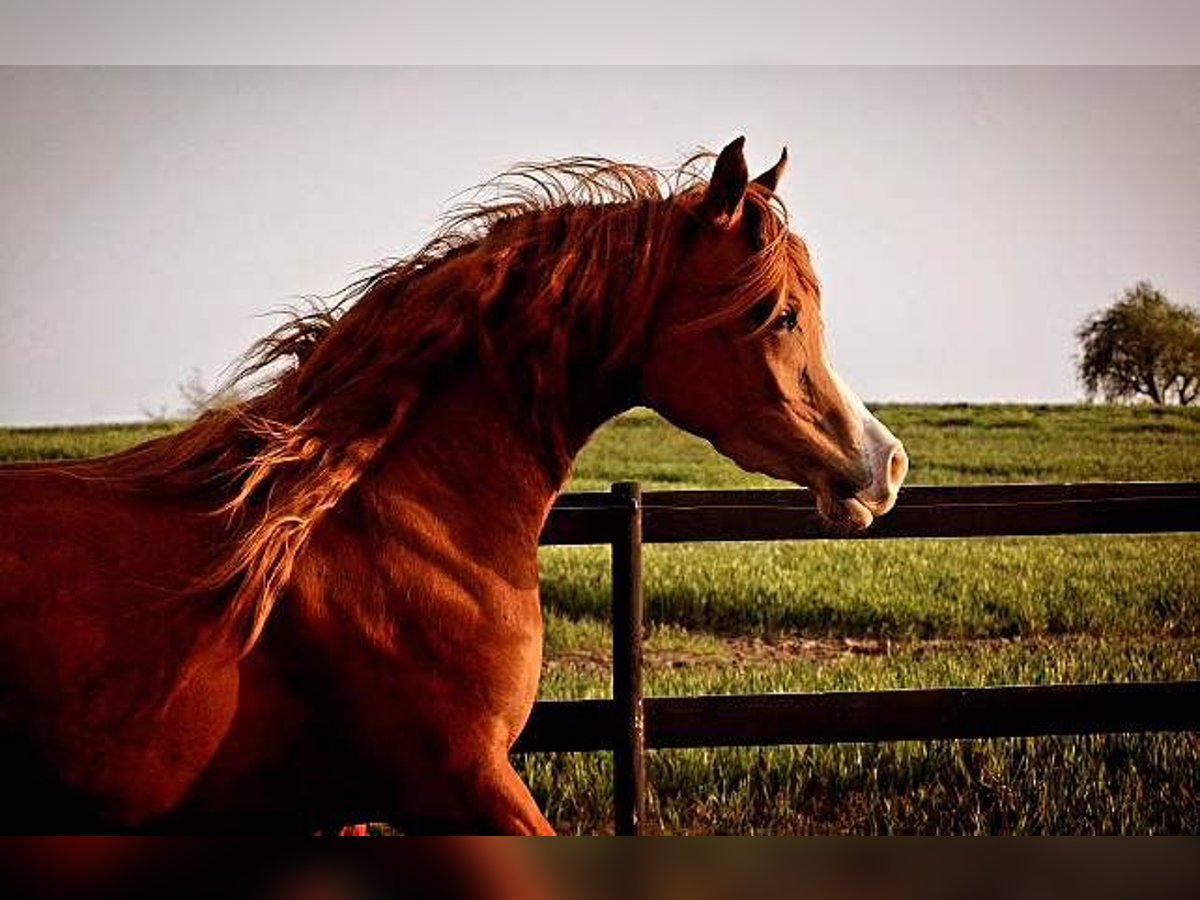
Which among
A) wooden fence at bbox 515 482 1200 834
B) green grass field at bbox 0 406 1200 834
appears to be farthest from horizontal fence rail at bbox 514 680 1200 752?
green grass field at bbox 0 406 1200 834

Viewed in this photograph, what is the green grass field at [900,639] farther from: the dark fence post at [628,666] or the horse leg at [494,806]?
the horse leg at [494,806]

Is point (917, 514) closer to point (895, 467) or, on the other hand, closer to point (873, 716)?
point (873, 716)

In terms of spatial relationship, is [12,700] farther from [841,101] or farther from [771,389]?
[841,101]

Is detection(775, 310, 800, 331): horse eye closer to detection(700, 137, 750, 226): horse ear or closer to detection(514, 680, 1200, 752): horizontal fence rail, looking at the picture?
detection(700, 137, 750, 226): horse ear

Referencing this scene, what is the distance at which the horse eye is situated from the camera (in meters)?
2.96

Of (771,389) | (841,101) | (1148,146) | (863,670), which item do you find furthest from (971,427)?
(771,389)

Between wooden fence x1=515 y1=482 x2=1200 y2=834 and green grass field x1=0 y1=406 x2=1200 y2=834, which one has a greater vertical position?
wooden fence x1=515 y1=482 x2=1200 y2=834

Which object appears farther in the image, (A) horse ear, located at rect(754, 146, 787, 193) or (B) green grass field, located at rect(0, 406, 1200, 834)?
(B) green grass field, located at rect(0, 406, 1200, 834)

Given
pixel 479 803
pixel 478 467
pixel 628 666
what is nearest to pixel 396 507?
pixel 478 467

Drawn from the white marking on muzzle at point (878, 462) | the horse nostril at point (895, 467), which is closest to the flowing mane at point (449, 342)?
the white marking on muzzle at point (878, 462)

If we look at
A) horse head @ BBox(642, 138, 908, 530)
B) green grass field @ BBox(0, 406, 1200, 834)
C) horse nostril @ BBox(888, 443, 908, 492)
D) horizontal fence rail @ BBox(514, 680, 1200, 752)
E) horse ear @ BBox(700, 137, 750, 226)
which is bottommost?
green grass field @ BBox(0, 406, 1200, 834)

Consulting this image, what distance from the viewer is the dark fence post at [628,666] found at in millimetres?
4215

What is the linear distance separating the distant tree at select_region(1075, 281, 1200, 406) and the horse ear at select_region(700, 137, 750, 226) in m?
24.3

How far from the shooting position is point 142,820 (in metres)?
2.63
